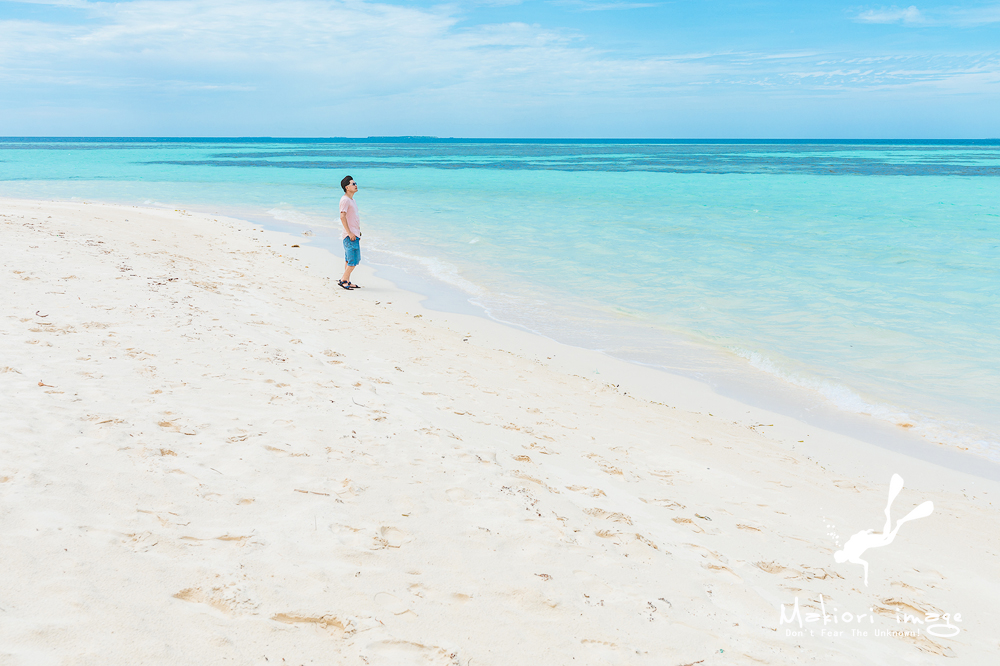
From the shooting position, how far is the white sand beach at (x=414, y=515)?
2732mm

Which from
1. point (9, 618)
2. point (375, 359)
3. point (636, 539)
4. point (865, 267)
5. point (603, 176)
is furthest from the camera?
point (603, 176)

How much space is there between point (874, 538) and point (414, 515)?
3.27 meters

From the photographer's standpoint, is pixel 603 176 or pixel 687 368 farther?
pixel 603 176

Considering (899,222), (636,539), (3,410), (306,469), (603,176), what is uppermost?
(603,176)

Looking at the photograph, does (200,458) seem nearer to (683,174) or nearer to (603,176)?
(603,176)

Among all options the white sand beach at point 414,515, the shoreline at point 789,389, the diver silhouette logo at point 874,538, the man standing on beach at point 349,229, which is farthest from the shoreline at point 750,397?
the man standing on beach at point 349,229

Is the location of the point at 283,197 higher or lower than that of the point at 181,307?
higher

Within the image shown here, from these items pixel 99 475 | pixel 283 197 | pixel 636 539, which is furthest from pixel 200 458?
pixel 283 197

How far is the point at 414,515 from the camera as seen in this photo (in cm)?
368

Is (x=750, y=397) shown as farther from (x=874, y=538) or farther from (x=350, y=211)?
(x=350, y=211)

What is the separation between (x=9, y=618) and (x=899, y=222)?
2711 cm

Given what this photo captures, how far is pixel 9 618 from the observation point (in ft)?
7.79

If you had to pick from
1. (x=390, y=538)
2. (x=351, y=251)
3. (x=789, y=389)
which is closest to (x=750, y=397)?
(x=789, y=389)

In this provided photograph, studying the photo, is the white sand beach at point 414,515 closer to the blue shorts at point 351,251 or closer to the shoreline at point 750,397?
the shoreline at point 750,397
